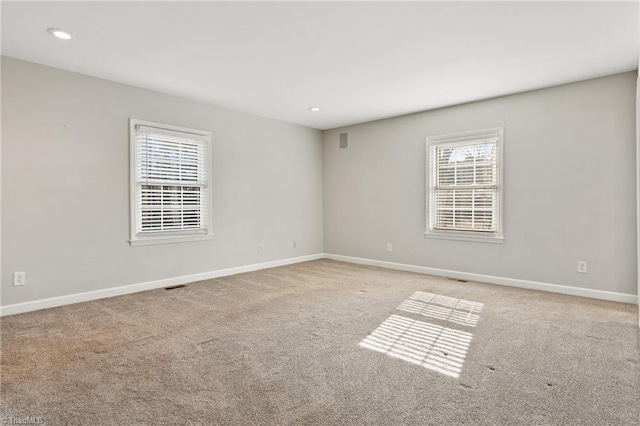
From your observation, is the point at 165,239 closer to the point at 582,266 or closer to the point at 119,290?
the point at 119,290

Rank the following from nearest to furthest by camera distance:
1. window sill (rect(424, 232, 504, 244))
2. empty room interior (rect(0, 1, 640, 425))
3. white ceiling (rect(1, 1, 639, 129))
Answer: empty room interior (rect(0, 1, 640, 425)) → white ceiling (rect(1, 1, 639, 129)) → window sill (rect(424, 232, 504, 244))

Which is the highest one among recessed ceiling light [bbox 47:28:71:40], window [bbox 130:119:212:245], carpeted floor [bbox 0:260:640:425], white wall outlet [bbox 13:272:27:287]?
recessed ceiling light [bbox 47:28:71:40]

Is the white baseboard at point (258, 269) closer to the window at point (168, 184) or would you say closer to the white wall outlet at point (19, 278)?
the white wall outlet at point (19, 278)

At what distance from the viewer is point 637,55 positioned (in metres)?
3.27

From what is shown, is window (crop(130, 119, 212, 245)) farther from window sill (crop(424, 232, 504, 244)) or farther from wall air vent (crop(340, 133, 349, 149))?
window sill (crop(424, 232, 504, 244))

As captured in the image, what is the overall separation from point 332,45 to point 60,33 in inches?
90.3

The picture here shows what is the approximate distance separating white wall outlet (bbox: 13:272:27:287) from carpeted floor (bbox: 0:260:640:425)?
0.33 metres

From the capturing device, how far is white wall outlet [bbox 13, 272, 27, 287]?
3381 mm

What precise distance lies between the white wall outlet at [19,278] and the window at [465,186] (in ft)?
16.3

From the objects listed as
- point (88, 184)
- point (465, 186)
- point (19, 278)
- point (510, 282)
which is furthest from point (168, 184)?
point (510, 282)

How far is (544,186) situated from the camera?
13.8 ft

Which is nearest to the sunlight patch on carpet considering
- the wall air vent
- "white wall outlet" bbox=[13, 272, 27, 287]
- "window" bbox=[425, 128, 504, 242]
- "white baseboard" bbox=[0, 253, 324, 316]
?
Result: "window" bbox=[425, 128, 504, 242]

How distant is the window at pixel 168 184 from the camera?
13.9ft

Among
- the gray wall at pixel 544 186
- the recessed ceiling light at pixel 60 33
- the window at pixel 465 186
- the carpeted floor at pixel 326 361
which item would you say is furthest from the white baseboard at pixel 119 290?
the window at pixel 465 186
